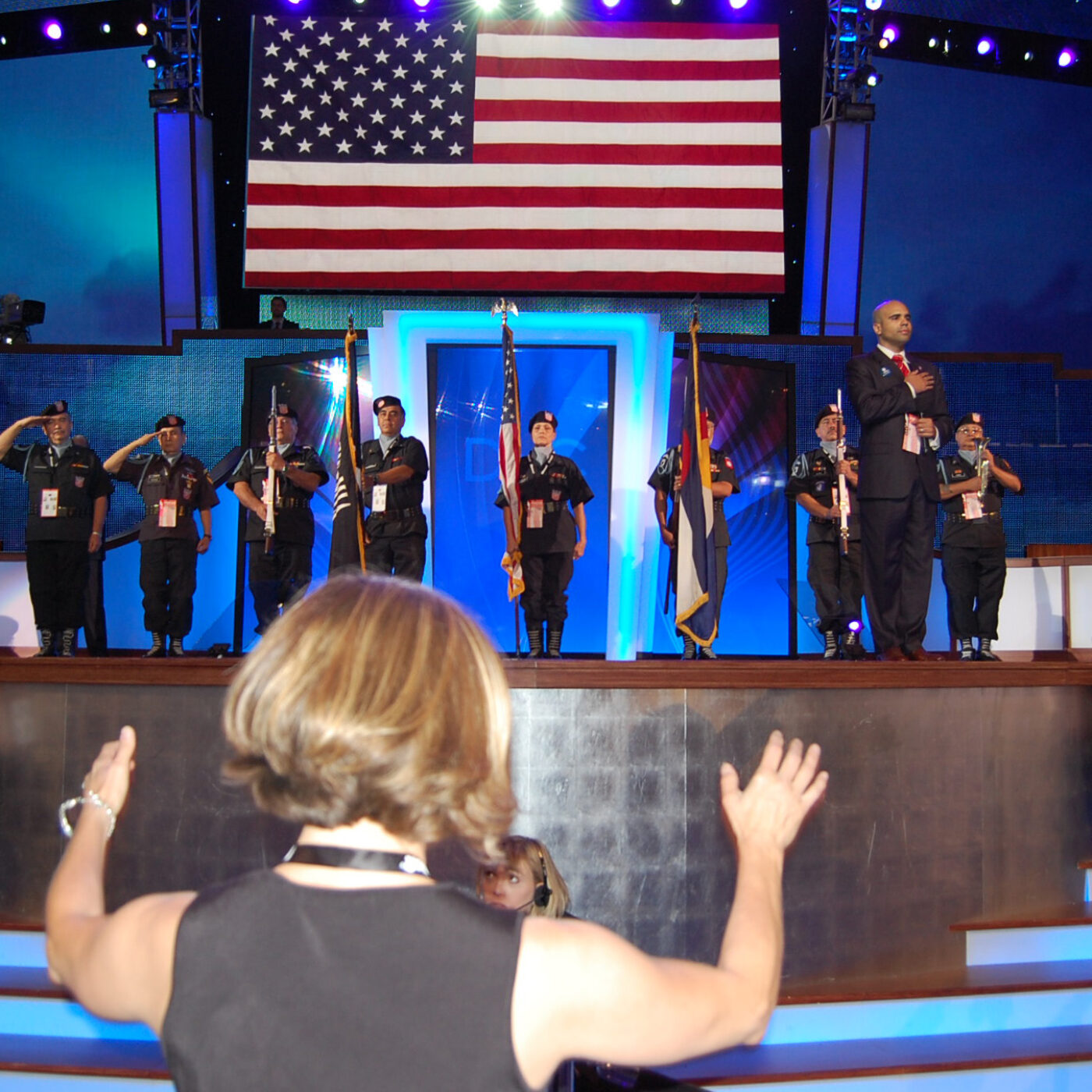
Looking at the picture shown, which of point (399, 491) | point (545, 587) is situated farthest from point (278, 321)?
point (545, 587)

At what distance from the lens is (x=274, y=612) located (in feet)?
21.0

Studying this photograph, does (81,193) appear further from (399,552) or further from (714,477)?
(714,477)

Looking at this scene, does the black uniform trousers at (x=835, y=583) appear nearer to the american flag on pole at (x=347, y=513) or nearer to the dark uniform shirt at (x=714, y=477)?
the dark uniform shirt at (x=714, y=477)

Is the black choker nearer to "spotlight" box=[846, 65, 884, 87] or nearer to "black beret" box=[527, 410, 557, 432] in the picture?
"black beret" box=[527, 410, 557, 432]

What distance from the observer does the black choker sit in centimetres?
97

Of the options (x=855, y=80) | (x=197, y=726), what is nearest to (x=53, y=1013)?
(x=197, y=726)

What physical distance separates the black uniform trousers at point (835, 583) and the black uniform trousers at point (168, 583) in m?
3.60

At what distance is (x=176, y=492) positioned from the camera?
6434mm

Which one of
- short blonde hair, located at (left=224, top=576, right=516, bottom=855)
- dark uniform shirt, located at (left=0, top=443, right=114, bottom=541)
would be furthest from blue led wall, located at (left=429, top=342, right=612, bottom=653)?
short blonde hair, located at (left=224, top=576, right=516, bottom=855)

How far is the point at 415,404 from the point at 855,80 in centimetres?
419

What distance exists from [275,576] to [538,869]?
4021 mm

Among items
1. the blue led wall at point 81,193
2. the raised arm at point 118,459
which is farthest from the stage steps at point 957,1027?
the blue led wall at point 81,193

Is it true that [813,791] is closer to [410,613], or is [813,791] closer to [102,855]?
[410,613]

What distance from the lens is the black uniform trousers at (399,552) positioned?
19.9ft
